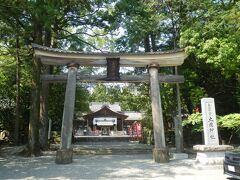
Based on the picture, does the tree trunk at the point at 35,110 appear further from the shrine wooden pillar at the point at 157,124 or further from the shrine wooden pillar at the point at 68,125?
the shrine wooden pillar at the point at 157,124

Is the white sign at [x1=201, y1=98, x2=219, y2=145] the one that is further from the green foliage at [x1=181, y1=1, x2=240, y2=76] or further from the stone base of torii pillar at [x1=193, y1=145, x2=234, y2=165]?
the green foliage at [x1=181, y1=1, x2=240, y2=76]

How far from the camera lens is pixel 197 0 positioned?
16438 mm

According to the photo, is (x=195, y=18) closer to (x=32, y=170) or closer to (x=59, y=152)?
(x=59, y=152)

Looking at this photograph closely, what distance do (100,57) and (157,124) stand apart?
3.94 meters

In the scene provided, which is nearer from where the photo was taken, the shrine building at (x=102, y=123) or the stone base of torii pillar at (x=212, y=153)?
the stone base of torii pillar at (x=212, y=153)

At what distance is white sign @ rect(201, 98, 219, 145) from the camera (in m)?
11.9

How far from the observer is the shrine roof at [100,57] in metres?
13.8

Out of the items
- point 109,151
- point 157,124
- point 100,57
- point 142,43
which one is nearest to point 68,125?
point 100,57

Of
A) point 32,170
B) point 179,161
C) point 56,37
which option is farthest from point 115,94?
point 32,170

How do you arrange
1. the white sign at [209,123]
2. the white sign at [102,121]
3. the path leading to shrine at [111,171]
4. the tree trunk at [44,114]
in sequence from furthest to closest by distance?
the white sign at [102,121]
the tree trunk at [44,114]
the white sign at [209,123]
the path leading to shrine at [111,171]

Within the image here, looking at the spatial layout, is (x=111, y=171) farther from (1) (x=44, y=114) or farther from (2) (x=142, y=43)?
(2) (x=142, y=43)

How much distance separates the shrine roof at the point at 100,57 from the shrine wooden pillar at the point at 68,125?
470 mm

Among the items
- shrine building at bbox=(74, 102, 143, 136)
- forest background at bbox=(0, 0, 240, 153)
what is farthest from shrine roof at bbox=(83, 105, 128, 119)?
forest background at bbox=(0, 0, 240, 153)

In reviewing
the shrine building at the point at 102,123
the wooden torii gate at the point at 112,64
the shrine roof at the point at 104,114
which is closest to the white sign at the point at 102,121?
the shrine building at the point at 102,123
